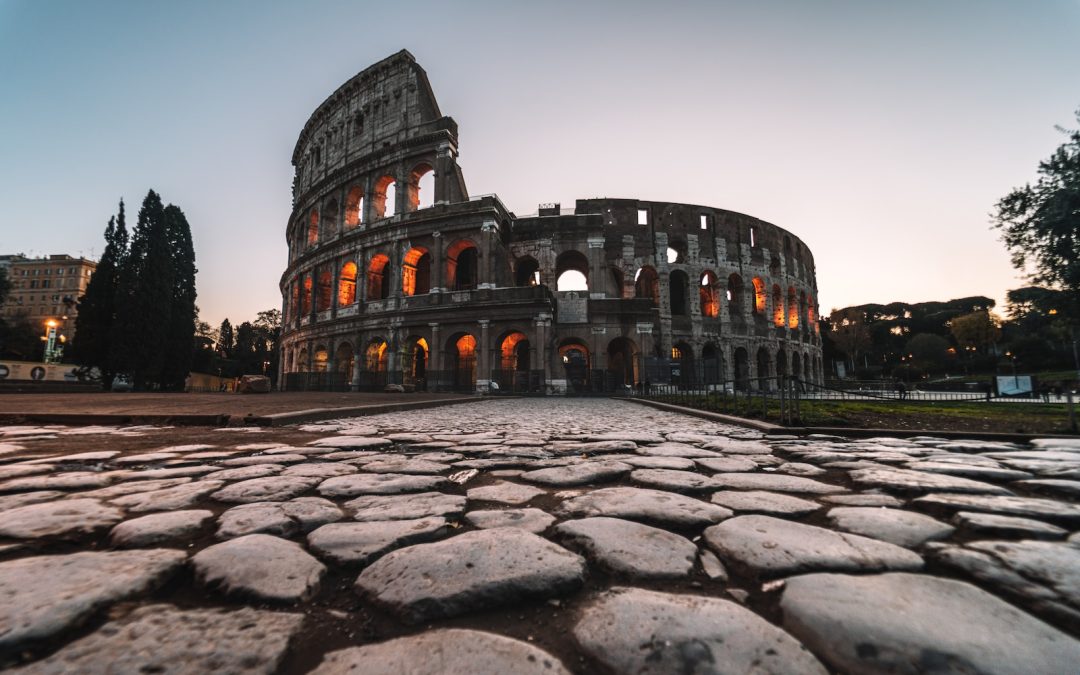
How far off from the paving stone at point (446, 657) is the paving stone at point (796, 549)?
2.16ft

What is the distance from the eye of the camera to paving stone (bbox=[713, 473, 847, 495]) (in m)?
1.90

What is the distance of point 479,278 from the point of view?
66.1ft

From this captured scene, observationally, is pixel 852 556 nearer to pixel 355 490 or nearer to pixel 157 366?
pixel 355 490

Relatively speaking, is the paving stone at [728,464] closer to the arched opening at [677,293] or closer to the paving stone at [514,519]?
the paving stone at [514,519]

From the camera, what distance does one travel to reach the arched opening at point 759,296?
28656 mm

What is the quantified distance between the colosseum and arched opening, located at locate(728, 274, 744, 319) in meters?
0.17

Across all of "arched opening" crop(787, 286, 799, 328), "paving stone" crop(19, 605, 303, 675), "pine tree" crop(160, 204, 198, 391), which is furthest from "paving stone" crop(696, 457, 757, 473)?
"arched opening" crop(787, 286, 799, 328)

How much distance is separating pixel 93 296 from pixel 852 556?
3442 centimetres

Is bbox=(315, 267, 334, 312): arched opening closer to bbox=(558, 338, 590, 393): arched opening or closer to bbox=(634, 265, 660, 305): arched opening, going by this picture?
bbox=(558, 338, 590, 393): arched opening

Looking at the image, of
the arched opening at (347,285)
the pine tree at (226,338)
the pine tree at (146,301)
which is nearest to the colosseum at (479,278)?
the arched opening at (347,285)

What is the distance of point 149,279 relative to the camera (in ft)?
74.5

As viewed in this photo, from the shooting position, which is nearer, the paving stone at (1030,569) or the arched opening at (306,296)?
the paving stone at (1030,569)

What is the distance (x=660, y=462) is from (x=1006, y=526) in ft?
4.70

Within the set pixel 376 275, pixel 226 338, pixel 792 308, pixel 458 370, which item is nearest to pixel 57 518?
pixel 458 370
